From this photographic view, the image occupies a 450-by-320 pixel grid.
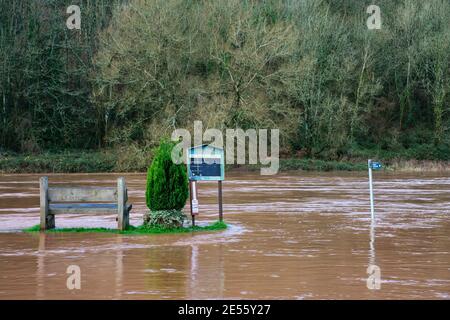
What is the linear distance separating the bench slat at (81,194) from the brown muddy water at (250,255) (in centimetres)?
93

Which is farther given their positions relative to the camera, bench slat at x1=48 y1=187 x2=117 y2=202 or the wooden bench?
bench slat at x1=48 y1=187 x2=117 y2=202

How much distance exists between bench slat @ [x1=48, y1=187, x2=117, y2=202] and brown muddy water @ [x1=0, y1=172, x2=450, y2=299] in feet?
3.06

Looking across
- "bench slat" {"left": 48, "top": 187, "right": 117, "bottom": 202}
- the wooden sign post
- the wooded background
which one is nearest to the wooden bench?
"bench slat" {"left": 48, "top": 187, "right": 117, "bottom": 202}

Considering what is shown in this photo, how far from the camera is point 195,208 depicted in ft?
60.0

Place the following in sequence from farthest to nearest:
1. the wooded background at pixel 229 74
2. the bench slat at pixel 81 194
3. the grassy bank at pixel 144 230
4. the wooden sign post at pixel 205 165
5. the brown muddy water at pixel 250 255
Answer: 1. the wooded background at pixel 229 74
2. the wooden sign post at pixel 205 165
3. the bench slat at pixel 81 194
4. the grassy bank at pixel 144 230
5. the brown muddy water at pixel 250 255

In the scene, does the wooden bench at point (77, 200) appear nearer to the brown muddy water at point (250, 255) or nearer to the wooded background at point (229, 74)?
the brown muddy water at point (250, 255)

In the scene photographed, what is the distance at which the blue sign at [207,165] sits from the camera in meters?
18.6

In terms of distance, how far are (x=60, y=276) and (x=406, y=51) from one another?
52650 mm

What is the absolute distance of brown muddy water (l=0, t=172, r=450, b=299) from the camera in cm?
1161

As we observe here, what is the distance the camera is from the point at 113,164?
1960 inches

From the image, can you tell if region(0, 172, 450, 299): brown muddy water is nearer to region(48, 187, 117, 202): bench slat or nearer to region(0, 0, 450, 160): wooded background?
region(48, 187, 117, 202): bench slat

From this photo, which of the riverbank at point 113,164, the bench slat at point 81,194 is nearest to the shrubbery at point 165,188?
the bench slat at point 81,194

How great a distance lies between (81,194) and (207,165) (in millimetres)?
2930
